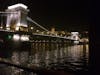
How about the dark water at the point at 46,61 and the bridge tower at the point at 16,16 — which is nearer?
the dark water at the point at 46,61

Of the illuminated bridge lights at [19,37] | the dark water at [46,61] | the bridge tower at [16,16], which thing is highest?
the bridge tower at [16,16]

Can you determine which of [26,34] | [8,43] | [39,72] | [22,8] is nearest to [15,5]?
[22,8]

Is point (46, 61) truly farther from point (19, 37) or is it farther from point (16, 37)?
point (16, 37)

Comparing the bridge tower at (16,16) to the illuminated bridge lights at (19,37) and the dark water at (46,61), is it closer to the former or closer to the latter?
the illuminated bridge lights at (19,37)

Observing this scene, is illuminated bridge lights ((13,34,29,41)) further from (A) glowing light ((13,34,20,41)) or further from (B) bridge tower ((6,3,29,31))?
(B) bridge tower ((6,3,29,31))

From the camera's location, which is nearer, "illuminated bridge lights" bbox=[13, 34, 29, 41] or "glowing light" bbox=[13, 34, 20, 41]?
"glowing light" bbox=[13, 34, 20, 41]

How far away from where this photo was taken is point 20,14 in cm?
7531

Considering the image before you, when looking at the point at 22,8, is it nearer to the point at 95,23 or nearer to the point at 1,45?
the point at 1,45

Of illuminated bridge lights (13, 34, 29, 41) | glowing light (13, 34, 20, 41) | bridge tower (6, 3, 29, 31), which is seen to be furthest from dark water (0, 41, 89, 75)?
bridge tower (6, 3, 29, 31)

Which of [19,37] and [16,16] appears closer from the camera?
[19,37]

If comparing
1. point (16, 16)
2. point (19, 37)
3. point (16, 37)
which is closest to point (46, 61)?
point (19, 37)

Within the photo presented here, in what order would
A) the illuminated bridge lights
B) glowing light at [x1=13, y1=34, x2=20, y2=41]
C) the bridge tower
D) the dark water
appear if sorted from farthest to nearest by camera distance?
the bridge tower < the illuminated bridge lights < glowing light at [x1=13, y1=34, x2=20, y2=41] < the dark water

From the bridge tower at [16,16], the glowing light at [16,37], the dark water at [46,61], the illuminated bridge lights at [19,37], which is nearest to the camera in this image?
the dark water at [46,61]

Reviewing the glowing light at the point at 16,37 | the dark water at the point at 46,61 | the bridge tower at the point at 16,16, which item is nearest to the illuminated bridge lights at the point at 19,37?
the glowing light at the point at 16,37
